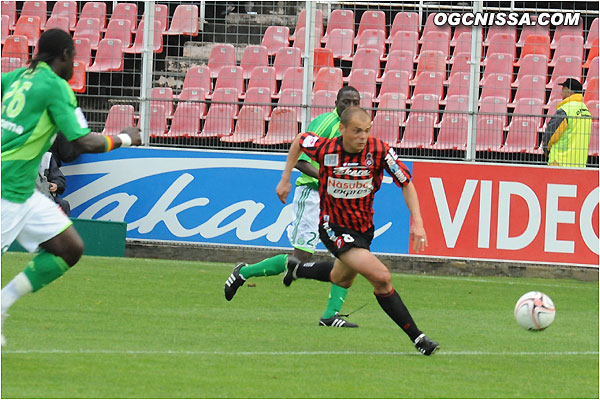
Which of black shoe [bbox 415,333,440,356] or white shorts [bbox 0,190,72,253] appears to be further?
black shoe [bbox 415,333,440,356]

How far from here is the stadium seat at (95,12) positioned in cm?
1980

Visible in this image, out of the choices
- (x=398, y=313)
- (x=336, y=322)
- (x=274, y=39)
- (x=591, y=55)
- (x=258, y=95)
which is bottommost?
(x=336, y=322)

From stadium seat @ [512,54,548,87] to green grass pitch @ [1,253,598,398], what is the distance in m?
4.89

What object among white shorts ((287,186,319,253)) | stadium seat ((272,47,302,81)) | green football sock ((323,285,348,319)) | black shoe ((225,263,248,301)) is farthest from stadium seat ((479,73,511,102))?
green football sock ((323,285,348,319))

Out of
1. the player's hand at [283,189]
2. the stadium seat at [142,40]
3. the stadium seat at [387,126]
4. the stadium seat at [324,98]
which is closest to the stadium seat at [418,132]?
the stadium seat at [387,126]

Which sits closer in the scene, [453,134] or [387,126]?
[453,134]

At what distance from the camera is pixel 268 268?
428 inches

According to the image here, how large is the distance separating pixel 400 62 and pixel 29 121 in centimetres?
1128

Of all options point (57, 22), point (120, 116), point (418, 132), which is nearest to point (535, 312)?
point (418, 132)

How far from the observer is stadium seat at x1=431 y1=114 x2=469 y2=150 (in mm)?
16094

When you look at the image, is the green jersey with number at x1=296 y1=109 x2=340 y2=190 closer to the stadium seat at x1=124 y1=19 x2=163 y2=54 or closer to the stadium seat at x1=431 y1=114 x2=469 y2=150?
the stadium seat at x1=431 y1=114 x2=469 y2=150

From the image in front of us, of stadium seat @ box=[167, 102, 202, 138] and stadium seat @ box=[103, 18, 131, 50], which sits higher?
stadium seat @ box=[103, 18, 131, 50]

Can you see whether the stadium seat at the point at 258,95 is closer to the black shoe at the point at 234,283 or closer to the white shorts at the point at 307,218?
the white shorts at the point at 307,218

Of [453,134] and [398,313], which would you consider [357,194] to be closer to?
[398,313]
